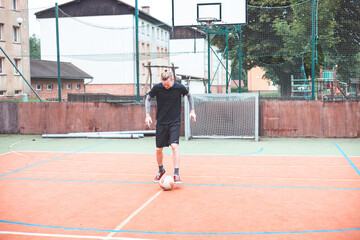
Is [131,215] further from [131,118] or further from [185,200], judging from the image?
[131,118]

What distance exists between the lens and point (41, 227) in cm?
508

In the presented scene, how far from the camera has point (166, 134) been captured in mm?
7590

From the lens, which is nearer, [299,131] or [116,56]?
[299,131]

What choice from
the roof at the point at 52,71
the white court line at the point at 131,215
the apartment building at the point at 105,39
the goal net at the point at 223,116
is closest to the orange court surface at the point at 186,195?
the white court line at the point at 131,215

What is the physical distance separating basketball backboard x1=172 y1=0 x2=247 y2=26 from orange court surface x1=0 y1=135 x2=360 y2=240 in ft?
24.5

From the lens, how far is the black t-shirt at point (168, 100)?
7.48 meters

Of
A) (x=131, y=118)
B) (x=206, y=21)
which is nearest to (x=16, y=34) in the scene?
(x=206, y=21)

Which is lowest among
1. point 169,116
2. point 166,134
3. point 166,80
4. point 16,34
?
point 166,134

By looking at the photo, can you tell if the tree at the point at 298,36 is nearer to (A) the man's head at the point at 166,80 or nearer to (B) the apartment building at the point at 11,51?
(A) the man's head at the point at 166,80

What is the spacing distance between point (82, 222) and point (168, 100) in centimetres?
291

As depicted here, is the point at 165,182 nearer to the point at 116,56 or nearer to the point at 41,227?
the point at 41,227

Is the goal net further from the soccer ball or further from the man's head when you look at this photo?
the soccer ball

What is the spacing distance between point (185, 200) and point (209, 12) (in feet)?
42.2

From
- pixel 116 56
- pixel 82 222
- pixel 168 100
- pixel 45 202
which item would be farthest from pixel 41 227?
pixel 116 56
